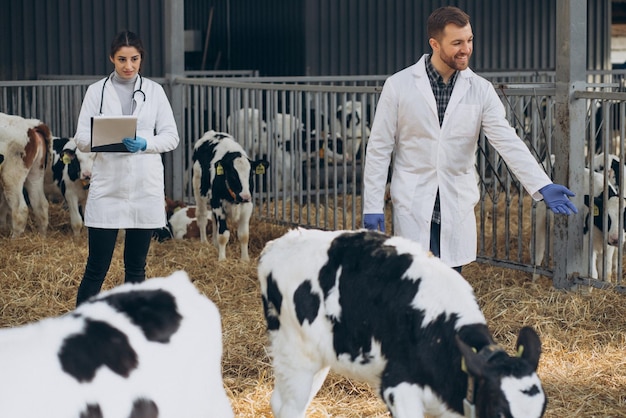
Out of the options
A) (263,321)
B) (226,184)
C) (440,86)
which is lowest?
(263,321)

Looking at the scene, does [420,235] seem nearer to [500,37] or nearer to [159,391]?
[159,391]

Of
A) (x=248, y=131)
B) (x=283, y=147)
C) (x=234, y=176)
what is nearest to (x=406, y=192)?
(x=234, y=176)

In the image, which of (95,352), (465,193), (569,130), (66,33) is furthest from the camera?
(66,33)

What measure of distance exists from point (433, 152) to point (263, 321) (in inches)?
88.9

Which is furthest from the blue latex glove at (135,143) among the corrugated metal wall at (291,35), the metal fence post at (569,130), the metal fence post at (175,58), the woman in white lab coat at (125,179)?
the corrugated metal wall at (291,35)

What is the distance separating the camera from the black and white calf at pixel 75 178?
981 centimetres

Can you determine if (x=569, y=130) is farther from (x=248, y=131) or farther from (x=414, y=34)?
(x=414, y=34)

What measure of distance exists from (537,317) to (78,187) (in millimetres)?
5077

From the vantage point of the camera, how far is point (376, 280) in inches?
148

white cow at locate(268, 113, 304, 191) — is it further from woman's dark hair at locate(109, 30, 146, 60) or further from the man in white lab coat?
the man in white lab coat

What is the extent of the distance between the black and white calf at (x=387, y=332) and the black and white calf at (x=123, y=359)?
2.42ft

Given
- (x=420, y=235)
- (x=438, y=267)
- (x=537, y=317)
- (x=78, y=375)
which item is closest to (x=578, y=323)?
(x=537, y=317)

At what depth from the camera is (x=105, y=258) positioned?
5.49 metres

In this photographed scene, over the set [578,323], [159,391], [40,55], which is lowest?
[578,323]
